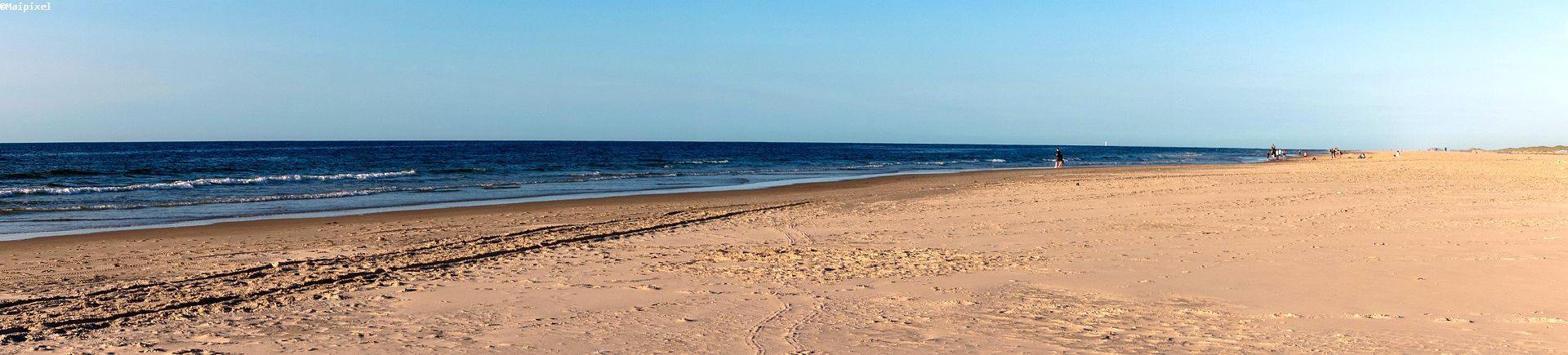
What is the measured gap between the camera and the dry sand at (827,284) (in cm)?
559

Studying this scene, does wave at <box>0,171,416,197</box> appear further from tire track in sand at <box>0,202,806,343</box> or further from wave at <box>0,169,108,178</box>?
tire track in sand at <box>0,202,806,343</box>

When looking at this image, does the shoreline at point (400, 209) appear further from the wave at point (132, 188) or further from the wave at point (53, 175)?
the wave at point (53, 175)

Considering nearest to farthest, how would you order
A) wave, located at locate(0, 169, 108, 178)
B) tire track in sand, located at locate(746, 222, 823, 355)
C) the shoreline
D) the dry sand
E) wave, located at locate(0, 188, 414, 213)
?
1. tire track in sand, located at locate(746, 222, 823, 355)
2. the dry sand
3. the shoreline
4. wave, located at locate(0, 188, 414, 213)
5. wave, located at locate(0, 169, 108, 178)

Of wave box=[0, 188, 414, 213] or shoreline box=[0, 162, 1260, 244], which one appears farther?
wave box=[0, 188, 414, 213]

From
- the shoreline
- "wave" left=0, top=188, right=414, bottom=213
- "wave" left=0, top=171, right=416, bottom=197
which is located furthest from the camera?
"wave" left=0, top=171, right=416, bottom=197

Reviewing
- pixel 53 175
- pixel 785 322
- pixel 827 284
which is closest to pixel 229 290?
pixel 785 322

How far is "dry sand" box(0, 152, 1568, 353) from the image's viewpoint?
5594mm

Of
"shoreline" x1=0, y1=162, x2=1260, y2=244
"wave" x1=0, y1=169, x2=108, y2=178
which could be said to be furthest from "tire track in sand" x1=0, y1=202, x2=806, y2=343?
"wave" x1=0, y1=169, x2=108, y2=178

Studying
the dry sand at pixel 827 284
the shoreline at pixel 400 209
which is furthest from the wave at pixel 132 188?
the dry sand at pixel 827 284

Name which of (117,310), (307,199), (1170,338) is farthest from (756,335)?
(307,199)

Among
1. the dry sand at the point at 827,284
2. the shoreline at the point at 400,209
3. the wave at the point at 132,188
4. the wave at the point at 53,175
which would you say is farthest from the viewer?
the wave at the point at 53,175

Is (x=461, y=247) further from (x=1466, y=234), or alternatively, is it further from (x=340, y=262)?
(x=1466, y=234)

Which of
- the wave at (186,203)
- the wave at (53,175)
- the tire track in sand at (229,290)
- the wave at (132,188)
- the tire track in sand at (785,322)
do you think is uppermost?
the tire track in sand at (785,322)

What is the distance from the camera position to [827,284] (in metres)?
7.62
